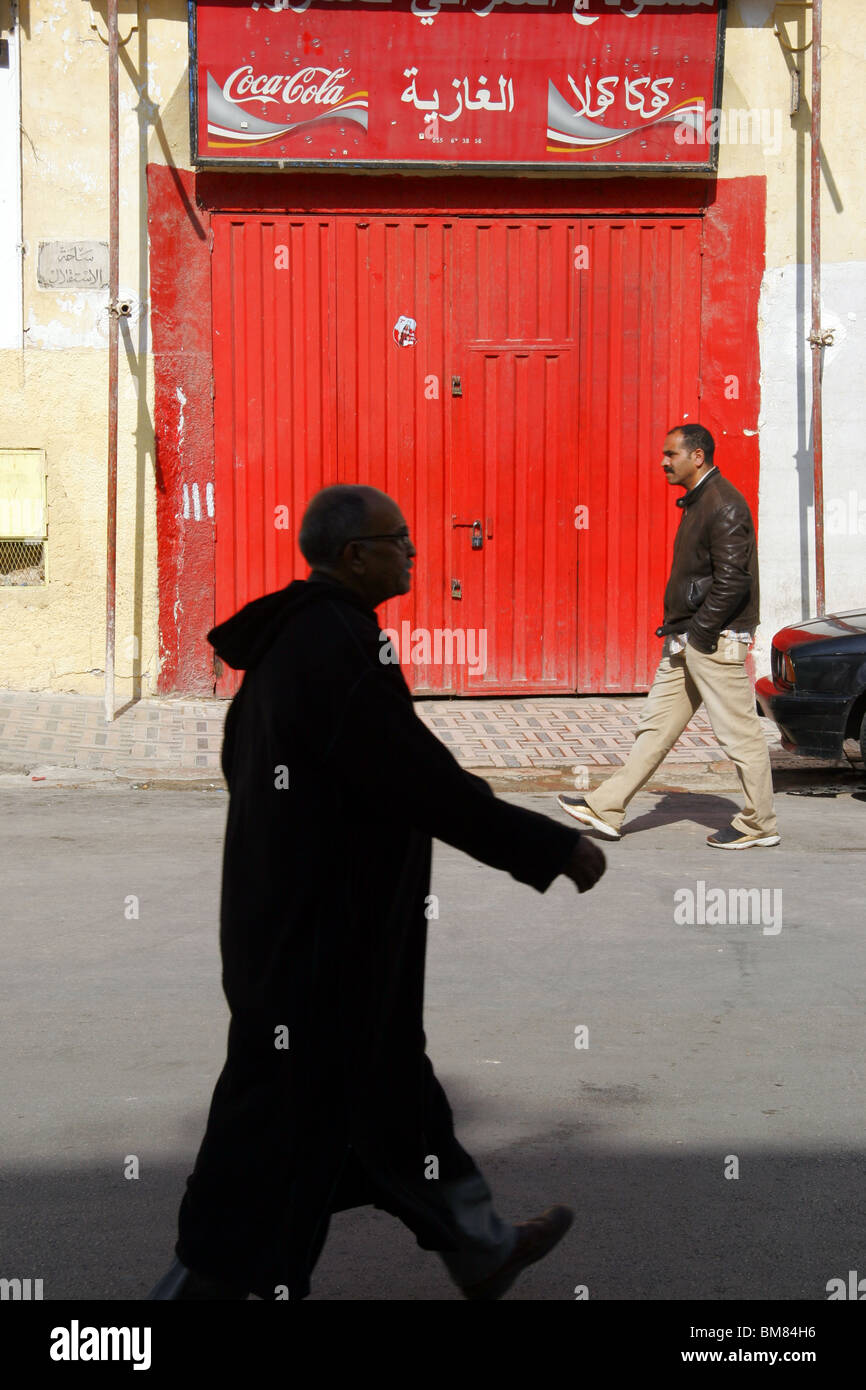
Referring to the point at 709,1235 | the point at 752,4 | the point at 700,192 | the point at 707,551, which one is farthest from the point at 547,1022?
the point at 752,4

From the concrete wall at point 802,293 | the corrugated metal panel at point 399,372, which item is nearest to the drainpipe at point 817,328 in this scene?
the concrete wall at point 802,293

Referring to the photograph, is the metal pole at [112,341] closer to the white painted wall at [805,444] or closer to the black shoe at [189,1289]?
the white painted wall at [805,444]

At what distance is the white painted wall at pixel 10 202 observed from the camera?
37.0ft

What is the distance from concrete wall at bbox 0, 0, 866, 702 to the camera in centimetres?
1134

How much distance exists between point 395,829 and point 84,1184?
159 cm

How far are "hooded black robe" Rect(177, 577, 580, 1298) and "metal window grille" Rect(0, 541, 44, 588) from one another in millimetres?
8875

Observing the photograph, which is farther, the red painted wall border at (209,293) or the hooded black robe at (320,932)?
the red painted wall border at (209,293)

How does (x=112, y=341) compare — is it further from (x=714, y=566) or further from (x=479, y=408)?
(x=714, y=566)

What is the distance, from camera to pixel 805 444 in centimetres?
1209

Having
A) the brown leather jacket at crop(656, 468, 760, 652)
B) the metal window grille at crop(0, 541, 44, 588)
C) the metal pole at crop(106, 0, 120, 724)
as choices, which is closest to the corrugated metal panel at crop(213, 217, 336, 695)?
the metal pole at crop(106, 0, 120, 724)

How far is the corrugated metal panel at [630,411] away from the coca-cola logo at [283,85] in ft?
6.97

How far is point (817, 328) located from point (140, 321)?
15.9 ft

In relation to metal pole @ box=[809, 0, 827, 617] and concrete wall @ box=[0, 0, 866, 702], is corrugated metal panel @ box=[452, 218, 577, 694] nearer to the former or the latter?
concrete wall @ box=[0, 0, 866, 702]

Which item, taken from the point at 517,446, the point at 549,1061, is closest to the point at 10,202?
the point at 517,446
